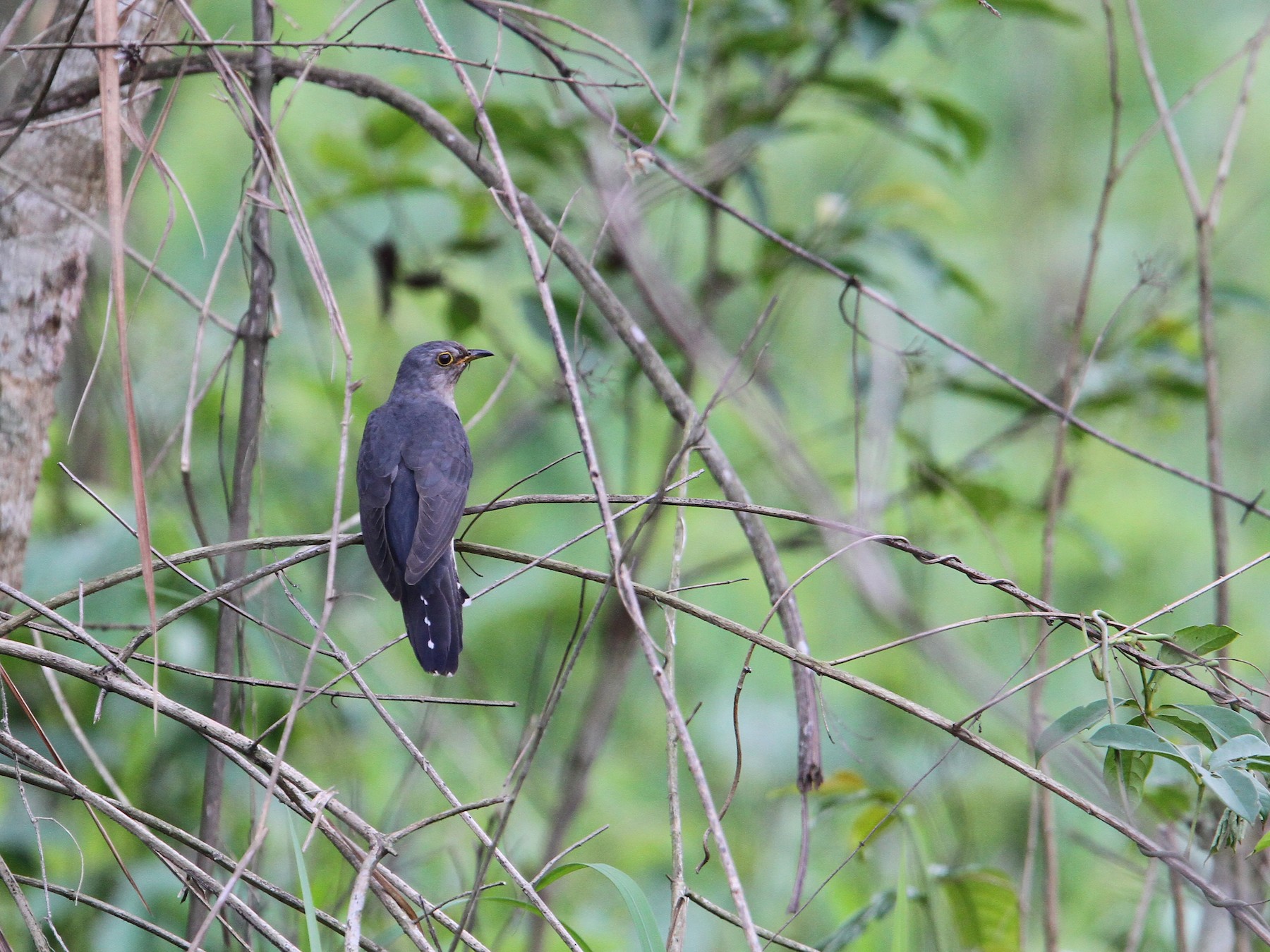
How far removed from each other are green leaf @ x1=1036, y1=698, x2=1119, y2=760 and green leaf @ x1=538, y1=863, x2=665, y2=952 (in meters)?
0.77

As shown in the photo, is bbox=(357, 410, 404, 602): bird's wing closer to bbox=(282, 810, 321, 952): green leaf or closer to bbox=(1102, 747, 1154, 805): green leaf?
bbox=(282, 810, 321, 952): green leaf

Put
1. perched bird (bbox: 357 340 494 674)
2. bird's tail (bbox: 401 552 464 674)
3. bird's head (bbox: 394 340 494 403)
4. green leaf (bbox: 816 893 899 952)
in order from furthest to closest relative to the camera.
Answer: bird's head (bbox: 394 340 494 403) → perched bird (bbox: 357 340 494 674) → bird's tail (bbox: 401 552 464 674) → green leaf (bbox: 816 893 899 952)

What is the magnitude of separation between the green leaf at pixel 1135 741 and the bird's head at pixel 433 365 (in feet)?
11.4

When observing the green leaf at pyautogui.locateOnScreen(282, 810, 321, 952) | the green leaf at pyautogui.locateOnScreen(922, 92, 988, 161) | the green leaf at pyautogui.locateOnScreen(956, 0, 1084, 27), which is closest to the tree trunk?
the green leaf at pyautogui.locateOnScreen(282, 810, 321, 952)

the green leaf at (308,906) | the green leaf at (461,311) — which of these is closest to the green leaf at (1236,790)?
the green leaf at (308,906)

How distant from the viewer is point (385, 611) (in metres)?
7.92

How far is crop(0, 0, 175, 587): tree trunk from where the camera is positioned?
278 cm

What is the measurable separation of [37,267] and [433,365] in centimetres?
220

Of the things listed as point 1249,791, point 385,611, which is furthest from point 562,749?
point 1249,791

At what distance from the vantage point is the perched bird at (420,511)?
346cm

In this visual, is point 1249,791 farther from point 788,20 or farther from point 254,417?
point 788,20

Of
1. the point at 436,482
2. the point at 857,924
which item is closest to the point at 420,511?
the point at 436,482

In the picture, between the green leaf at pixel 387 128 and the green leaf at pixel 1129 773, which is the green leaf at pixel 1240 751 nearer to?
the green leaf at pixel 1129 773

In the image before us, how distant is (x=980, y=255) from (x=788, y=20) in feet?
20.5
